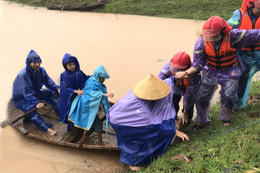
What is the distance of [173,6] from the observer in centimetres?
1271

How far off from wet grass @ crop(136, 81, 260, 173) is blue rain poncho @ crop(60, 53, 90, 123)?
1.91 meters

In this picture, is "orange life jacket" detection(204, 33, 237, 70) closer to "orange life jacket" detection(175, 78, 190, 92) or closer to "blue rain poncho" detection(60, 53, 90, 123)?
"orange life jacket" detection(175, 78, 190, 92)

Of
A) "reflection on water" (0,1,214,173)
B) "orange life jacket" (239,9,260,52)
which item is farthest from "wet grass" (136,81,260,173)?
"reflection on water" (0,1,214,173)

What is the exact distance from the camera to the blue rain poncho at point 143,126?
337 cm

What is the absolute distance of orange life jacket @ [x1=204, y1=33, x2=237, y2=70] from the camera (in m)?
3.44

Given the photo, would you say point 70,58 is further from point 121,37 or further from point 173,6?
point 173,6

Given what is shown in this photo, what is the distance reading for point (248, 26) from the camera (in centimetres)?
383

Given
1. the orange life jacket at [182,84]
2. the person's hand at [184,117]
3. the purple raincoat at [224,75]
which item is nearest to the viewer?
the purple raincoat at [224,75]

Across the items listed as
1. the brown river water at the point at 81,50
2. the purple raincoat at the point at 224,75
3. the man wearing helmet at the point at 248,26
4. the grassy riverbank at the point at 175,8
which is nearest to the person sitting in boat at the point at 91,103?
the brown river water at the point at 81,50

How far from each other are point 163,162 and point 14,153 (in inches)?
128

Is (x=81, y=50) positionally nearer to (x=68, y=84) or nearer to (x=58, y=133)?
(x=58, y=133)

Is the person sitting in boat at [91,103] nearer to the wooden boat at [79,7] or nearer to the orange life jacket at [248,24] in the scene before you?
the orange life jacket at [248,24]

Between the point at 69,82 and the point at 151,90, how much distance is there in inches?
77.0

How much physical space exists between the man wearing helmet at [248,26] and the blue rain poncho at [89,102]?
2265 millimetres
